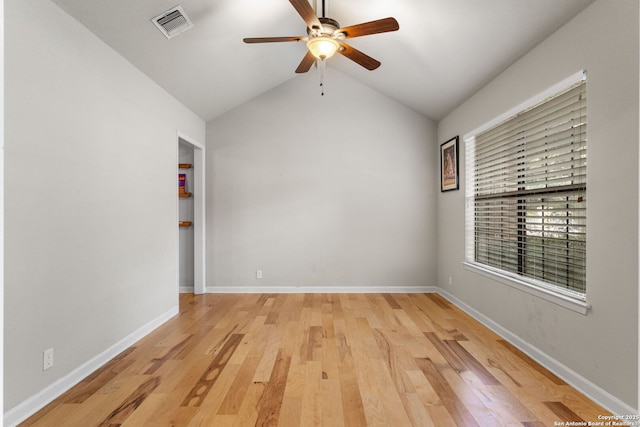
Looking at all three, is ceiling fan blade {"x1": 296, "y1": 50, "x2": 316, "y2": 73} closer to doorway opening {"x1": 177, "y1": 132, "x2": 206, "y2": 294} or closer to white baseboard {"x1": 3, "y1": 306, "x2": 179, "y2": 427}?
doorway opening {"x1": 177, "y1": 132, "x2": 206, "y2": 294}

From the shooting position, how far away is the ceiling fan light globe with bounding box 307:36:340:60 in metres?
2.57

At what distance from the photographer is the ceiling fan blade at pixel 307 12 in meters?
2.18

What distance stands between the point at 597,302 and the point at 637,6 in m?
1.68

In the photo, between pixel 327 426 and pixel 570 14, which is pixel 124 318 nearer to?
pixel 327 426

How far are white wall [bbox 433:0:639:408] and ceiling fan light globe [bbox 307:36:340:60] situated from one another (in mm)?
1597

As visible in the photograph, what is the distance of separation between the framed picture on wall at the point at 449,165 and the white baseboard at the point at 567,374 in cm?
163

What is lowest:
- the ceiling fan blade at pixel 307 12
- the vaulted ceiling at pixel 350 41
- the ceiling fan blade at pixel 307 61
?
the ceiling fan blade at pixel 307 12

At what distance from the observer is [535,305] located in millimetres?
2676

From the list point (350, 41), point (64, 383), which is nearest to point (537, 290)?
point (350, 41)

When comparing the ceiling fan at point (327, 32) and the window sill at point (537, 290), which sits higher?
the ceiling fan at point (327, 32)

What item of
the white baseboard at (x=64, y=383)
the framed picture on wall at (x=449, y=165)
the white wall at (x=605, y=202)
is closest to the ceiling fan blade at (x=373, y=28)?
the white wall at (x=605, y=202)

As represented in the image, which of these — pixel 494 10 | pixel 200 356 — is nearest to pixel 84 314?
pixel 200 356

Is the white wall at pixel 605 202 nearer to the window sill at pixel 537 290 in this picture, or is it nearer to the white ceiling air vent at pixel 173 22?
the window sill at pixel 537 290

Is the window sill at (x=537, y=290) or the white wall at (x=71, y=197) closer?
the white wall at (x=71, y=197)
